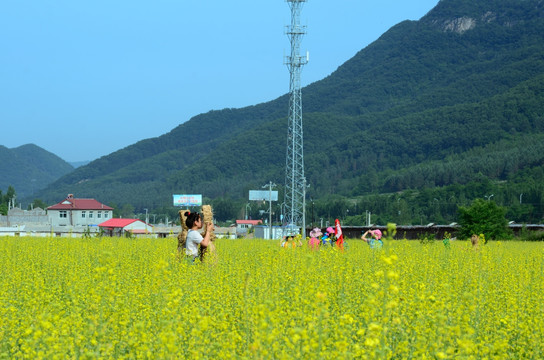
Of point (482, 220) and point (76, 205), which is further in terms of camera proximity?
point (76, 205)

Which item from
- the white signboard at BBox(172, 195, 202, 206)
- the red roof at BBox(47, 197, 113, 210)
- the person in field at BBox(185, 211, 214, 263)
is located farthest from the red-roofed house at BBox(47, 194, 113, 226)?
the person in field at BBox(185, 211, 214, 263)

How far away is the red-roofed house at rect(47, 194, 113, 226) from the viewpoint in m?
105

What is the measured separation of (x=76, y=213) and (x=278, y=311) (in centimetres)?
10376

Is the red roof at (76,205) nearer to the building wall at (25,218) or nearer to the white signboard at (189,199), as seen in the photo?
the building wall at (25,218)

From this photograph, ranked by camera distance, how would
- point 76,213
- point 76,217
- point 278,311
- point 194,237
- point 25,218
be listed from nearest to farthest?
point 278,311 → point 194,237 → point 25,218 → point 76,213 → point 76,217

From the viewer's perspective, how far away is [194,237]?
12133 mm

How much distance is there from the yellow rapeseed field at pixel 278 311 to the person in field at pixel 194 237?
334mm

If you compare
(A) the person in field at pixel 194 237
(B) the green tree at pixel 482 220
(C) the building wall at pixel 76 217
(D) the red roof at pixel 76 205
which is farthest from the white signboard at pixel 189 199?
(A) the person in field at pixel 194 237

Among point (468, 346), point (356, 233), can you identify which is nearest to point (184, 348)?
point (468, 346)

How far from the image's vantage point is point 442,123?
594 feet

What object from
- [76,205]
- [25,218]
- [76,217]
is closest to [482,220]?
[25,218]

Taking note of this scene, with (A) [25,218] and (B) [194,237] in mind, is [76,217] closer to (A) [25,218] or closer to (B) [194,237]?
(A) [25,218]

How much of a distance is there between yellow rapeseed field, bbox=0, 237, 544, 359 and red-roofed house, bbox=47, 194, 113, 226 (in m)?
95.8

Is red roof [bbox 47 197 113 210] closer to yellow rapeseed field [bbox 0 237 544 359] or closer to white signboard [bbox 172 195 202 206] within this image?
white signboard [bbox 172 195 202 206]
